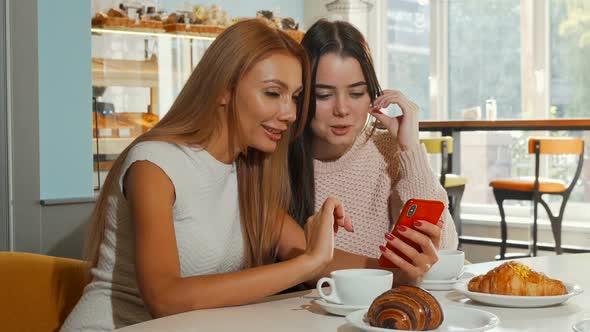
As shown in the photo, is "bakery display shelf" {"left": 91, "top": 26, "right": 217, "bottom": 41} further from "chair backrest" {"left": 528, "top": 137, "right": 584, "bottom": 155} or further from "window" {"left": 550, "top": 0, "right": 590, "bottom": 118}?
"window" {"left": 550, "top": 0, "right": 590, "bottom": 118}

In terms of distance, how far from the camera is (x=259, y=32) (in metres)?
1.65

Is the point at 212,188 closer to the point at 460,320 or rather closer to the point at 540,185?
the point at 460,320

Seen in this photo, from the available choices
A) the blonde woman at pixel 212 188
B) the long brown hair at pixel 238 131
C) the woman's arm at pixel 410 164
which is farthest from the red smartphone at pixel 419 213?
the woman's arm at pixel 410 164

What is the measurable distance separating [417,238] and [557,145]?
4.06m

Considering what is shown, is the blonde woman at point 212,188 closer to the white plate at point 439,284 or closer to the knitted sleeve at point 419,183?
the white plate at point 439,284

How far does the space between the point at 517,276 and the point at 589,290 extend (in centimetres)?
24

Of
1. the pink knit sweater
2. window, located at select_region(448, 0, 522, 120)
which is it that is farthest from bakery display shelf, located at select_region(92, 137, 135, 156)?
window, located at select_region(448, 0, 522, 120)

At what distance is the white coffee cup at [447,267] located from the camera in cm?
144

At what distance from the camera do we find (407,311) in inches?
39.7

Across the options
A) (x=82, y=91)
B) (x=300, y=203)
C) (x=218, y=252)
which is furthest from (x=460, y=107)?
(x=218, y=252)

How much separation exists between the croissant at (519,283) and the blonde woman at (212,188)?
29cm

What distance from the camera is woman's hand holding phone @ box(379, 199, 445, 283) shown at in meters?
1.42

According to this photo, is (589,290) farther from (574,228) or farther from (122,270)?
(574,228)

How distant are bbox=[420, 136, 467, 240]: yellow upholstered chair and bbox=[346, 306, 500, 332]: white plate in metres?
4.18
